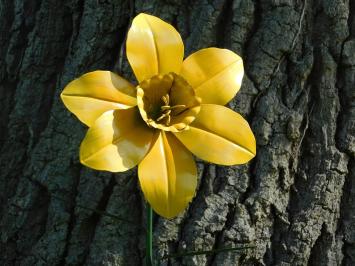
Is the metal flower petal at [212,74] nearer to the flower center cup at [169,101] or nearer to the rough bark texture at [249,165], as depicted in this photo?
the flower center cup at [169,101]

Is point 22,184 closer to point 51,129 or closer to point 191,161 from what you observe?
point 51,129

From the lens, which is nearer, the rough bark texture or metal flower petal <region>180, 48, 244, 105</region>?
metal flower petal <region>180, 48, 244, 105</region>

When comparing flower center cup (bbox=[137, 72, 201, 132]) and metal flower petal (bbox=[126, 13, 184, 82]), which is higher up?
metal flower petal (bbox=[126, 13, 184, 82])

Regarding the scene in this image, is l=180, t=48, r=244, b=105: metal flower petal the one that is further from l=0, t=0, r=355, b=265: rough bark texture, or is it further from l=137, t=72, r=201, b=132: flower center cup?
l=0, t=0, r=355, b=265: rough bark texture

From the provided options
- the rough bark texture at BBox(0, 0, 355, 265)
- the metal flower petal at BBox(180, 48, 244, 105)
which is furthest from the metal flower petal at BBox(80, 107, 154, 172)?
the rough bark texture at BBox(0, 0, 355, 265)

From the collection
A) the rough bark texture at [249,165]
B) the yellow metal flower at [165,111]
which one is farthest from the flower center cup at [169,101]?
the rough bark texture at [249,165]

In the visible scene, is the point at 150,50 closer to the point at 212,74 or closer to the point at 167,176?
the point at 212,74

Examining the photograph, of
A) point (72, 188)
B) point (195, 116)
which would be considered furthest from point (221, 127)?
point (72, 188)
